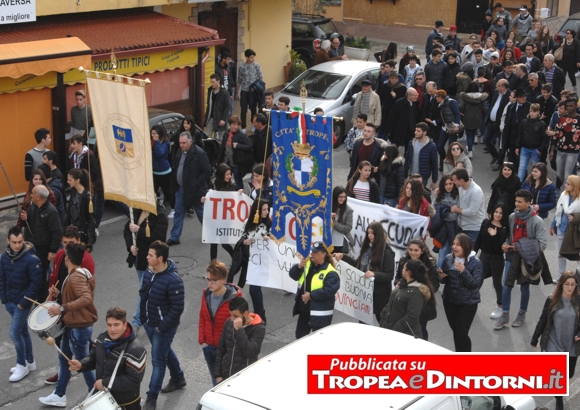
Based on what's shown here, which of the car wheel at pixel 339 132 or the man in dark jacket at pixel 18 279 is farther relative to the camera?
the car wheel at pixel 339 132

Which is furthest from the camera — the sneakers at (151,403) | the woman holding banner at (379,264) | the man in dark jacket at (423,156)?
the man in dark jacket at (423,156)

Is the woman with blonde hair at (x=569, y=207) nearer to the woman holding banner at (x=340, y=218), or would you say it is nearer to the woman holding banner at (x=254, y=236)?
the woman holding banner at (x=340, y=218)

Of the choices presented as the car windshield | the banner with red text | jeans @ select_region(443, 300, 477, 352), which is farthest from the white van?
the car windshield

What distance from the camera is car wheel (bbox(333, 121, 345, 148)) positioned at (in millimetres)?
19266

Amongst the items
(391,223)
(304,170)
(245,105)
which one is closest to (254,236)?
(304,170)

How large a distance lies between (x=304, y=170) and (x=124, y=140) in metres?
2.17

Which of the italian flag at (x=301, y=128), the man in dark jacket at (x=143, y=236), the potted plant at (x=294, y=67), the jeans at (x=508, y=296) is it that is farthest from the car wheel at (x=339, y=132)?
the italian flag at (x=301, y=128)

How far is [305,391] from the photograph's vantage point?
22.4 ft

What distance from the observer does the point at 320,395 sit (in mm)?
6684

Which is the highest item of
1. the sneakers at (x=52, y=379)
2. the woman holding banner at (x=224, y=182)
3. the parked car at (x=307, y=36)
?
the parked car at (x=307, y=36)

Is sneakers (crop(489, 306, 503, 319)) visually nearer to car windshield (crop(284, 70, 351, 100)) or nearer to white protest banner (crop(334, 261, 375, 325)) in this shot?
white protest banner (crop(334, 261, 375, 325))

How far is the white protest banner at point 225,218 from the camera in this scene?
12344mm

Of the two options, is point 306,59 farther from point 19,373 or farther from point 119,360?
point 119,360

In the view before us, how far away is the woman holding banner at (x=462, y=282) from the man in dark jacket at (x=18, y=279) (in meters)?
4.46
